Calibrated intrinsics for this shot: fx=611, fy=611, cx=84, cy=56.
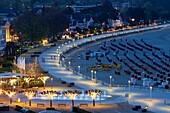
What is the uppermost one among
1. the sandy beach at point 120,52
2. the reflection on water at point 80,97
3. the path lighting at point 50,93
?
the sandy beach at point 120,52

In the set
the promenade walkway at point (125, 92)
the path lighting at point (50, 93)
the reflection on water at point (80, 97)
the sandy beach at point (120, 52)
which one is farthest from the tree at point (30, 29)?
the reflection on water at point (80, 97)

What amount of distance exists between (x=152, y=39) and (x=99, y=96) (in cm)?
5770

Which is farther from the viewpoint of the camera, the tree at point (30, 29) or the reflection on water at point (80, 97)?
the tree at point (30, 29)

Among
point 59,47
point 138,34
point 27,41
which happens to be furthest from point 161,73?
point 138,34

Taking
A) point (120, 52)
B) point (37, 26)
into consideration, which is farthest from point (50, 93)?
point (37, 26)

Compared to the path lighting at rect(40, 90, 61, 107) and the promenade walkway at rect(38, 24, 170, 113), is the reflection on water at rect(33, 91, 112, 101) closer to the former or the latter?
the path lighting at rect(40, 90, 61, 107)

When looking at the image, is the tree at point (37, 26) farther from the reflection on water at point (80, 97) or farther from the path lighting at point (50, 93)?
the reflection on water at point (80, 97)

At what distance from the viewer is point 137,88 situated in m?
48.3

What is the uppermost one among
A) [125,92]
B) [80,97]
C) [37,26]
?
[37,26]

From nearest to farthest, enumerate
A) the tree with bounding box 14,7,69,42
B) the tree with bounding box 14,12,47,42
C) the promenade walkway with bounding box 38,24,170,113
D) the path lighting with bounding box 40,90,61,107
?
the promenade walkway with bounding box 38,24,170,113, the path lighting with bounding box 40,90,61,107, the tree with bounding box 14,12,47,42, the tree with bounding box 14,7,69,42

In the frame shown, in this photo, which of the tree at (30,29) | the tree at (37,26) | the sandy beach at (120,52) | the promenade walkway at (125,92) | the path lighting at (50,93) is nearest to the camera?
the promenade walkway at (125,92)

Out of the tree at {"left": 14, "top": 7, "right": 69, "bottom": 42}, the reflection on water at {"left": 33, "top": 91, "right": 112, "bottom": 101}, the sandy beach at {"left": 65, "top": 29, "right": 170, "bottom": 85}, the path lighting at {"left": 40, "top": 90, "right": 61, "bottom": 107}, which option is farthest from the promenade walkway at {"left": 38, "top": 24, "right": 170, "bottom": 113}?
the tree at {"left": 14, "top": 7, "right": 69, "bottom": 42}

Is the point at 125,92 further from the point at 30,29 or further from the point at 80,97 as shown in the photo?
the point at 30,29

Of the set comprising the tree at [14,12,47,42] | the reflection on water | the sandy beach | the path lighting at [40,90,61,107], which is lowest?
the reflection on water
